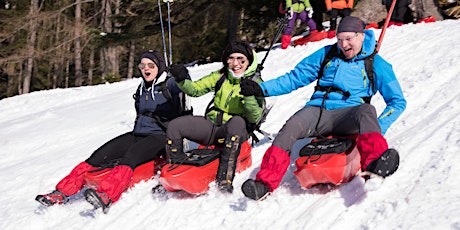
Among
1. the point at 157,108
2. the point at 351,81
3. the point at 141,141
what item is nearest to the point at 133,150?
the point at 141,141

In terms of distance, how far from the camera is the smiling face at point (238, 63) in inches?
163

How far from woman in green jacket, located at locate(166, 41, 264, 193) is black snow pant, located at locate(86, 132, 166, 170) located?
14.2 inches

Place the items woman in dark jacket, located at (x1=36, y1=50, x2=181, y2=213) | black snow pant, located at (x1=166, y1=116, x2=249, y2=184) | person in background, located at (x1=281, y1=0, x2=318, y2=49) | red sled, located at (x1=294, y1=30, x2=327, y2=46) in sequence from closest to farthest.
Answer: black snow pant, located at (x1=166, y1=116, x2=249, y2=184) < woman in dark jacket, located at (x1=36, y1=50, x2=181, y2=213) < red sled, located at (x1=294, y1=30, x2=327, y2=46) < person in background, located at (x1=281, y1=0, x2=318, y2=49)

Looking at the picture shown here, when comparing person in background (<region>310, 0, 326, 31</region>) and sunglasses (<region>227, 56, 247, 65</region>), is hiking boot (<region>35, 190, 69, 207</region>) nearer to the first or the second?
sunglasses (<region>227, 56, 247, 65</region>)

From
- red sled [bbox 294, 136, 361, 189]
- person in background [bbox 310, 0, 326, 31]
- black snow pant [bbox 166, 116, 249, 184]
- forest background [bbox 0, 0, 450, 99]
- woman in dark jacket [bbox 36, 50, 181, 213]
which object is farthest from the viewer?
forest background [bbox 0, 0, 450, 99]

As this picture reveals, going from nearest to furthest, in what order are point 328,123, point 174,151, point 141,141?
1. point 328,123
2. point 174,151
3. point 141,141

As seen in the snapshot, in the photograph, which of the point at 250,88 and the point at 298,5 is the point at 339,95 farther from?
the point at 298,5

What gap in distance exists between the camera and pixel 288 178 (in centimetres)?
376

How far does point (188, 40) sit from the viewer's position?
1938 centimetres

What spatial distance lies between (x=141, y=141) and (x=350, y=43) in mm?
1892

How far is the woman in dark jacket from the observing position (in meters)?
4.11

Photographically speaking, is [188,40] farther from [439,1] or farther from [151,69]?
[151,69]

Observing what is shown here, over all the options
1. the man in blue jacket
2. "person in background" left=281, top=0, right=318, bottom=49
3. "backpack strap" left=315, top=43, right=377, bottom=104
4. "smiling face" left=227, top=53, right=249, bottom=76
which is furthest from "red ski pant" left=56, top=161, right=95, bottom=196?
"person in background" left=281, top=0, right=318, bottom=49

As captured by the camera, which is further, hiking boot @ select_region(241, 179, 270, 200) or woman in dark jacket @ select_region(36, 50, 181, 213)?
woman in dark jacket @ select_region(36, 50, 181, 213)
